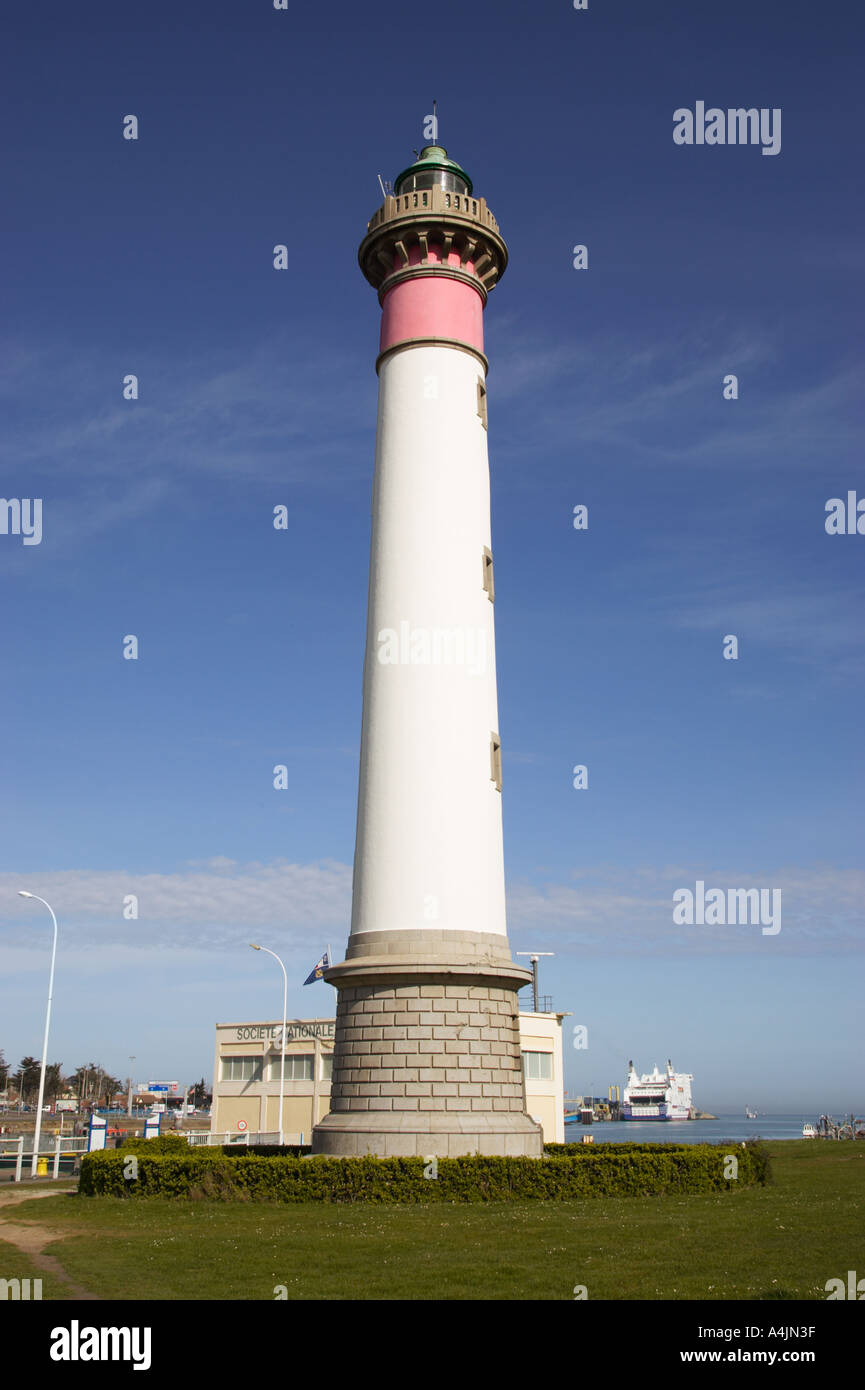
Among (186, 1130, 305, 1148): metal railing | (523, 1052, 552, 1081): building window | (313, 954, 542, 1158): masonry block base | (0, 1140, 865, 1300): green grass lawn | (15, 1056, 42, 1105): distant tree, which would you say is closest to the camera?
(0, 1140, 865, 1300): green grass lawn

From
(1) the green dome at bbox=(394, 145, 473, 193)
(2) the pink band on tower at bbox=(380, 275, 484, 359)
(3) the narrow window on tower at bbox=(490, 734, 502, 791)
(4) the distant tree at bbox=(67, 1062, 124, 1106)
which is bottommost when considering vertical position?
(4) the distant tree at bbox=(67, 1062, 124, 1106)

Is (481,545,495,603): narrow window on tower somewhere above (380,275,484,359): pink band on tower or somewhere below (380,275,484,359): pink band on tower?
below

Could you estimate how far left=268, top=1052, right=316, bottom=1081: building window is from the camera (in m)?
60.3

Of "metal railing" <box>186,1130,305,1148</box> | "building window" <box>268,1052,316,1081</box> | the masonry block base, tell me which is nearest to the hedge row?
the masonry block base

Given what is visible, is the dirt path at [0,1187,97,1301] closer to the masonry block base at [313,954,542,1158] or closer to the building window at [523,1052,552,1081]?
the masonry block base at [313,954,542,1158]

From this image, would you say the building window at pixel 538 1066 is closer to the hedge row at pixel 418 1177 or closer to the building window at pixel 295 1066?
the building window at pixel 295 1066

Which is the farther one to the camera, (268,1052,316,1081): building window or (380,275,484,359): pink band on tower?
(268,1052,316,1081): building window

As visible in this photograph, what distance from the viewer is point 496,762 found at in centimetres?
2878

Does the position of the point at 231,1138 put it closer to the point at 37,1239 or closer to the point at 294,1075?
the point at 294,1075

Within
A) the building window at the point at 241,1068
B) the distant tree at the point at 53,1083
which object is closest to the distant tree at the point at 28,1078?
the distant tree at the point at 53,1083

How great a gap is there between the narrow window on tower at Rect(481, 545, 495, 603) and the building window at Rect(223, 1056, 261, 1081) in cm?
4265

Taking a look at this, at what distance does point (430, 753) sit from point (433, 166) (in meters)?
19.3

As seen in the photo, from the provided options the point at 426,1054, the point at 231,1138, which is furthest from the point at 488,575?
the point at 231,1138

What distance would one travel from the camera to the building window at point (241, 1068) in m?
63.1
